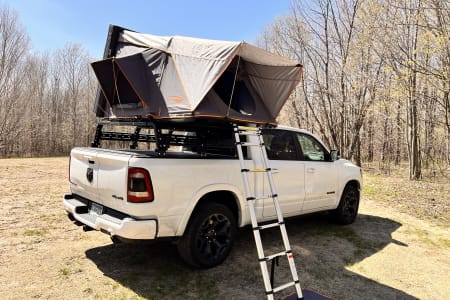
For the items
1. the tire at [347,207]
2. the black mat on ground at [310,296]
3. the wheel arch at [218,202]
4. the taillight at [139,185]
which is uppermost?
the taillight at [139,185]

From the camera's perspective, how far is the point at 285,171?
4.38 m

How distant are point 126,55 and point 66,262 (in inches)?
112

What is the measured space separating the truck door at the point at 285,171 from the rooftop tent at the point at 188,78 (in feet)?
1.69

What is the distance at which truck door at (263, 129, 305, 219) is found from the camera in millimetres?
4250

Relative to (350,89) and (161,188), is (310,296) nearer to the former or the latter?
(161,188)

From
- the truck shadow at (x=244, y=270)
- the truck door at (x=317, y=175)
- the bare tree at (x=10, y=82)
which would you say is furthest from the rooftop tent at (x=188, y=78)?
the bare tree at (x=10, y=82)

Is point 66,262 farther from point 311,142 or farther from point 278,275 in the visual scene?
point 311,142

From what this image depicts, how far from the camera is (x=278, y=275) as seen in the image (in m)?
3.54

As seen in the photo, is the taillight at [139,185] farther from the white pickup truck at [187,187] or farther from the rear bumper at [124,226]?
the rear bumper at [124,226]

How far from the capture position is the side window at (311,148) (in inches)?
193

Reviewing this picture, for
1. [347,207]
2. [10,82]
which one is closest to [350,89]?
[347,207]

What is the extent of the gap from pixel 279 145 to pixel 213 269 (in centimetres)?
209

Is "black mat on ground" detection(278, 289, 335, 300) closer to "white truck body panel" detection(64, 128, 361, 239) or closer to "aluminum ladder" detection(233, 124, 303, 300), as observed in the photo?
"aluminum ladder" detection(233, 124, 303, 300)

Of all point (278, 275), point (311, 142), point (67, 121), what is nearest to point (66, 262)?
point (278, 275)
